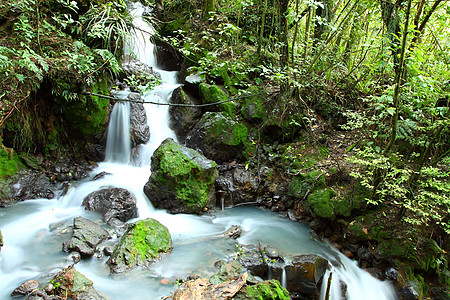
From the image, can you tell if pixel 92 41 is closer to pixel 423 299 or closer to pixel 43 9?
pixel 43 9

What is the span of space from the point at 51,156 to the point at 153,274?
14.2 feet

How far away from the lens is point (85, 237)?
3.88 meters

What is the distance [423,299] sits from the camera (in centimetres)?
368

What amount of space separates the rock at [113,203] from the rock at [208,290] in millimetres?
2594

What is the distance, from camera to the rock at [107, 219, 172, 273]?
354 cm

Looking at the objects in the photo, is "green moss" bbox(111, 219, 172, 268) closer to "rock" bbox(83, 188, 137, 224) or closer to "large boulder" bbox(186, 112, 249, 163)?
"rock" bbox(83, 188, 137, 224)

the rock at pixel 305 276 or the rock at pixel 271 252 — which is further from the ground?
the rock at pixel 271 252

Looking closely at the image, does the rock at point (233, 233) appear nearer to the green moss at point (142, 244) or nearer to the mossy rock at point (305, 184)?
the green moss at point (142, 244)

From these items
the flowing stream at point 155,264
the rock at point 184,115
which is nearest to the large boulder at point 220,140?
the rock at point 184,115

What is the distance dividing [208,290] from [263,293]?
1.92 feet

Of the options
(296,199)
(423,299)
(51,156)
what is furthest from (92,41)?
(423,299)

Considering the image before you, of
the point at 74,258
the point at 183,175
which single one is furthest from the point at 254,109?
the point at 74,258

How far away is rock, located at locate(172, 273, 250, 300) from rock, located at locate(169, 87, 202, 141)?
197 inches

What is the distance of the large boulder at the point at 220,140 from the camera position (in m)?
6.55
